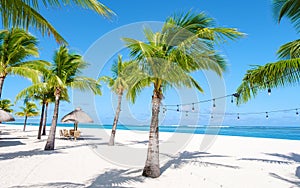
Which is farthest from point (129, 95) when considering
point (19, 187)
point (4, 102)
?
point (4, 102)

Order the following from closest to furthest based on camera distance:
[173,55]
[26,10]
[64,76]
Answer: [26,10] → [173,55] → [64,76]

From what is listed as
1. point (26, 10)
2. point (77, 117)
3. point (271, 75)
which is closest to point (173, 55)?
point (271, 75)

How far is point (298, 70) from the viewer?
498 centimetres

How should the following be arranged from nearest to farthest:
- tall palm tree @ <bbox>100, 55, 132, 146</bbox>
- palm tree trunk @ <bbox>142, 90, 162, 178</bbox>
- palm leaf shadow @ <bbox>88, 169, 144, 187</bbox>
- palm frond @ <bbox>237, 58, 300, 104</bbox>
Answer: palm frond @ <bbox>237, 58, 300, 104</bbox> < palm leaf shadow @ <bbox>88, 169, 144, 187</bbox> < palm tree trunk @ <bbox>142, 90, 162, 178</bbox> < tall palm tree @ <bbox>100, 55, 132, 146</bbox>

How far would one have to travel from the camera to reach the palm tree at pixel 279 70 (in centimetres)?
491

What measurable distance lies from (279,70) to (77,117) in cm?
1627

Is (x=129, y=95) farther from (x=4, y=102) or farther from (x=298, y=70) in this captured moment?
(x=4, y=102)

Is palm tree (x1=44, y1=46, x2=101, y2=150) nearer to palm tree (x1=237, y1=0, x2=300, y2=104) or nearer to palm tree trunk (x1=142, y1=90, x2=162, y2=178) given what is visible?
palm tree trunk (x1=142, y1=90, x2=162, y2=178)

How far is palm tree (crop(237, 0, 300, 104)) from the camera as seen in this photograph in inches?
193

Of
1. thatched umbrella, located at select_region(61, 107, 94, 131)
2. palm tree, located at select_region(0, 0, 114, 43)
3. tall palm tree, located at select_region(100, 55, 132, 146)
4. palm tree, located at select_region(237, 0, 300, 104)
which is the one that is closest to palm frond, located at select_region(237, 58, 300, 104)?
palm tree, located at select_region(237, 0, 300, 104)

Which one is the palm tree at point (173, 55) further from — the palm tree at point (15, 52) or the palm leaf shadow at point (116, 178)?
the palm tree at point (15, 52)

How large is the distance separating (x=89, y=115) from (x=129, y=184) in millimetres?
15027

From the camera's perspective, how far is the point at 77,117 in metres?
18.1

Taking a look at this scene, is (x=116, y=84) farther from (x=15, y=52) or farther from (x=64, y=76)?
(x=15, y=52)
